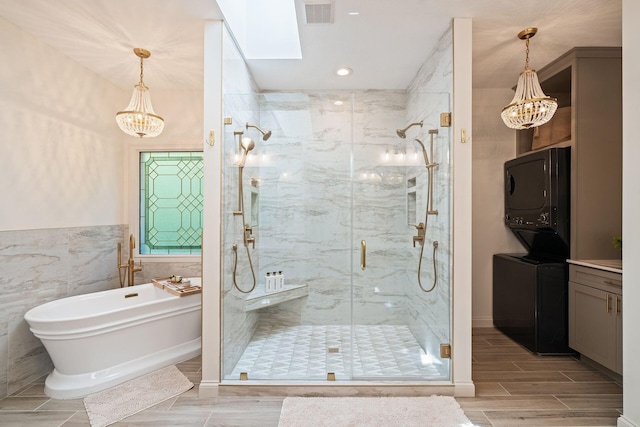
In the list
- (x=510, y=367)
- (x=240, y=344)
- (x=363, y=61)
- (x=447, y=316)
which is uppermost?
(x=363, y=61)

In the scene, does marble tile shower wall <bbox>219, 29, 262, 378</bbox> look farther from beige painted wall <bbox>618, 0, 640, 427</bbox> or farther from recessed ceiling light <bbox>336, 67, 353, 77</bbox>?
beige painted wall <bbox>618, 0, 640, 427</bbox>

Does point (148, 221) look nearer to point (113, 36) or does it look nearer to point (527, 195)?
point (113, 36)

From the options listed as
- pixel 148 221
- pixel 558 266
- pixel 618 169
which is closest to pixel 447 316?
pixel 558 266

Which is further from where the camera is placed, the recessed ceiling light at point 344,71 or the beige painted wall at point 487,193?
the beige painted wall at point 487,193

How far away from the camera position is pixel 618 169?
304 cm

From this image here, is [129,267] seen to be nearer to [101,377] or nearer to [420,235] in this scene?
[101,377]

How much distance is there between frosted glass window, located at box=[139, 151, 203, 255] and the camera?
3961mm

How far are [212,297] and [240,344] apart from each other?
0.53 m

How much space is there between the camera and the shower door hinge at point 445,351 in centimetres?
252


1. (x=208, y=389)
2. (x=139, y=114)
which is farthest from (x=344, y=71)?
(x=208, y=389)

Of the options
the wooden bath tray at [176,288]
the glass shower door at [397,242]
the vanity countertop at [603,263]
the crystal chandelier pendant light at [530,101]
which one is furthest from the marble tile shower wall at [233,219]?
the vanity countertop at [603,263]

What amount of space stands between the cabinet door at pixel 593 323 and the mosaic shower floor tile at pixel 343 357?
1283mm

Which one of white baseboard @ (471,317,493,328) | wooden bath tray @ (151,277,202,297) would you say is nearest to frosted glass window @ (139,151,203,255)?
wooden bath tray @ (151,277,202,297)

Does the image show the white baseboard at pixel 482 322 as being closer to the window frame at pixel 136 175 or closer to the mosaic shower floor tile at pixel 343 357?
the mosaic shower floor tile at pixel 343 357
